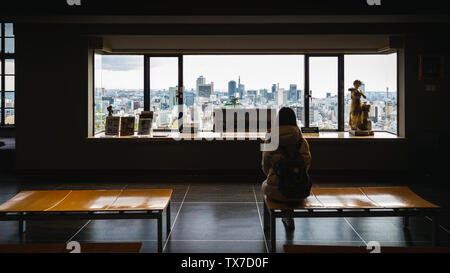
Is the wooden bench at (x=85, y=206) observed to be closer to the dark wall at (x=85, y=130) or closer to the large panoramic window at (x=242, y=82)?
the dark wall at (x=85, y=130)

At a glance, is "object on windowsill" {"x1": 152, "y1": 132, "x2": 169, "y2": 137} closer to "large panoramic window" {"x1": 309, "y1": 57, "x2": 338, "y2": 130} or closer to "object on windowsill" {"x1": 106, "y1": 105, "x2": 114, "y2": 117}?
"object on windowsill" {"x1": 106, "y1": 105, "x2": 114, "y2": 117}

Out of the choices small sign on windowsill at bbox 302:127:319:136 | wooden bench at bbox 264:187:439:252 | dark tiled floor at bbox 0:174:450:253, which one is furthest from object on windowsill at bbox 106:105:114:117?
wooden bench at bbox 264:187:439:252

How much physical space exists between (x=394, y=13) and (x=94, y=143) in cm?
508

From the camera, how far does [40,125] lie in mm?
6723

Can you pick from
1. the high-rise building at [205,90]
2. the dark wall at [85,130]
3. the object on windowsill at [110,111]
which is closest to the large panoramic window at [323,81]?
the dark wall at [85,130]

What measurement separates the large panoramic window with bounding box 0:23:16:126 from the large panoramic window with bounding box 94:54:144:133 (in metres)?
3.75

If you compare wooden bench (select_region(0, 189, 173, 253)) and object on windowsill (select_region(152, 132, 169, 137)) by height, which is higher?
object on windowsill (select_region(152, 132, 169, 137))

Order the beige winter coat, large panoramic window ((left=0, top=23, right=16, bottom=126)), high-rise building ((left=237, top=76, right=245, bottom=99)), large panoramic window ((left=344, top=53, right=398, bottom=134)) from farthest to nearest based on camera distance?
large panoramic window ((left=0, top=23, right=16, bottom=126)) < high-rise building ((left=237, top=76, right=245, bottom=99)) < large panoramic window ((left=344, top=53, right=398, bottom=134)) < the beige winter coat

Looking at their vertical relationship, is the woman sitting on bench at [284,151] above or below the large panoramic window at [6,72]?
below

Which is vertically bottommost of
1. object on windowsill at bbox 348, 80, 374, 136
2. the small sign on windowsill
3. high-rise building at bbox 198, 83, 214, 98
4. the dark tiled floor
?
the dark tiled floor

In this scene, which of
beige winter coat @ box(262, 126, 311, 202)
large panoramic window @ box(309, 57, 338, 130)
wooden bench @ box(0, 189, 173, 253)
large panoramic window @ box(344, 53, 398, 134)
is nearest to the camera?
wooden bench @ box(0, 189, 173, 253)

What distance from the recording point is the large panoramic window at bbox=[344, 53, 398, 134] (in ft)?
23.5

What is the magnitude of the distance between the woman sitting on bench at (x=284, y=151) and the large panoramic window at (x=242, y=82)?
154 inches

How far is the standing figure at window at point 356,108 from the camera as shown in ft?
21.7
